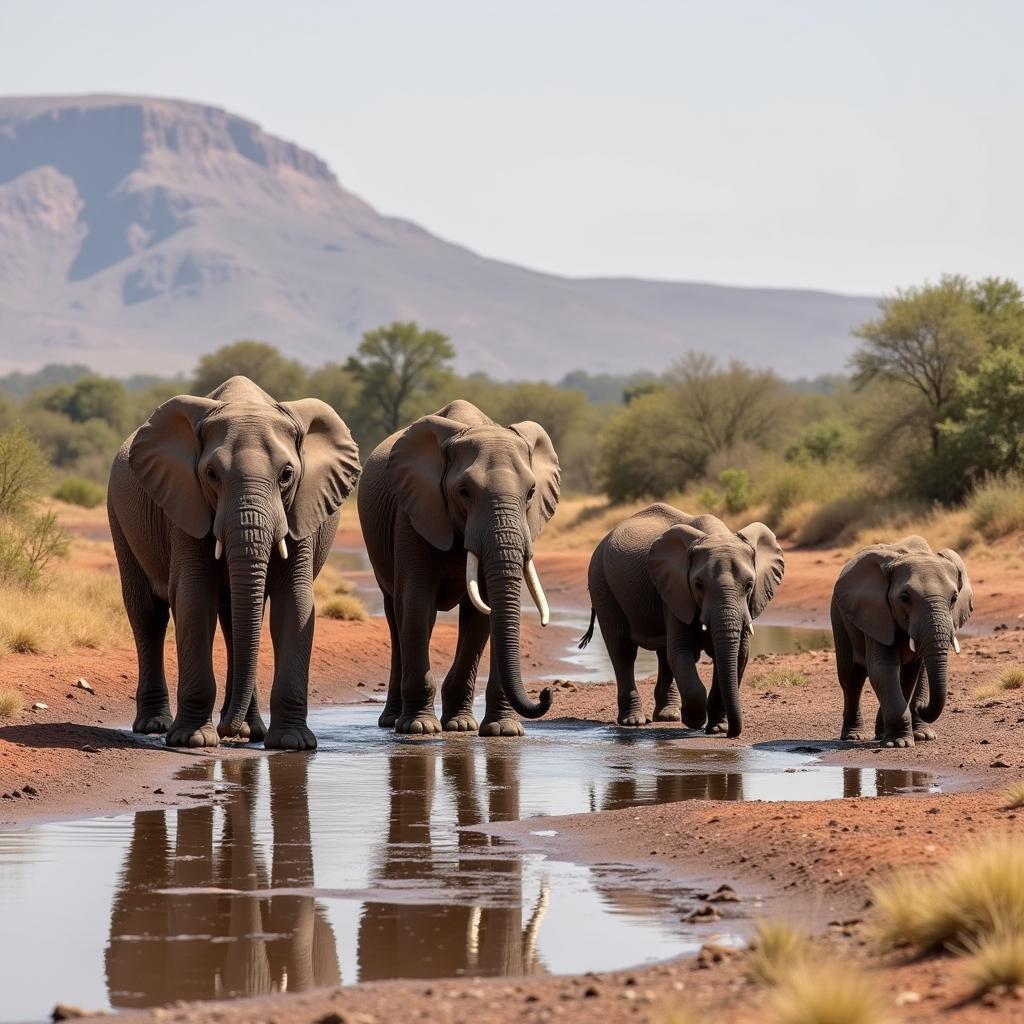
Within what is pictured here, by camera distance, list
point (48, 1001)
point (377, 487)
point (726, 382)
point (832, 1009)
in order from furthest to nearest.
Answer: point (726, 382), point (377, 487), point (48, 1001), point (832, 1009)

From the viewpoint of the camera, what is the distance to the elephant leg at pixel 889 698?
16.0 meters

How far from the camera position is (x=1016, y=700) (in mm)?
18469

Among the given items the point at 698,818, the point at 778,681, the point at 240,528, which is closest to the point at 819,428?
the point at 778,681

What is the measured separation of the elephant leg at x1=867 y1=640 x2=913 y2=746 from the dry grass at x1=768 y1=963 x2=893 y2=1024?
9.32m

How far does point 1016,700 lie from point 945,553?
212 cm

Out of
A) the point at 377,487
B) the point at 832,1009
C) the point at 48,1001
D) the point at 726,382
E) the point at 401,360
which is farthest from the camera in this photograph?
the point at 401,360

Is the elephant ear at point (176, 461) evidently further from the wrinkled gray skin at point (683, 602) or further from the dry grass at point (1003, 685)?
the dry grass at point (1003, 685)

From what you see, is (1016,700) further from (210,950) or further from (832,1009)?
(832,1009)

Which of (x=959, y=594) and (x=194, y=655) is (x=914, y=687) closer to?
(x=959, y=594)

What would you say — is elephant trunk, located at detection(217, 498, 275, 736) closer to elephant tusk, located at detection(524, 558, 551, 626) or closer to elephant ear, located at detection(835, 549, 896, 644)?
elephant tusk, located at detection(524, 558, 551, 626)

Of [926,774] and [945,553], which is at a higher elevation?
[945,553]

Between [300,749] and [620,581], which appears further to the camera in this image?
[620,581]

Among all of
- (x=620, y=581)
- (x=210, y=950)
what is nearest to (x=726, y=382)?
(x=620, y=581)

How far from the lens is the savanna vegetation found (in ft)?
140
